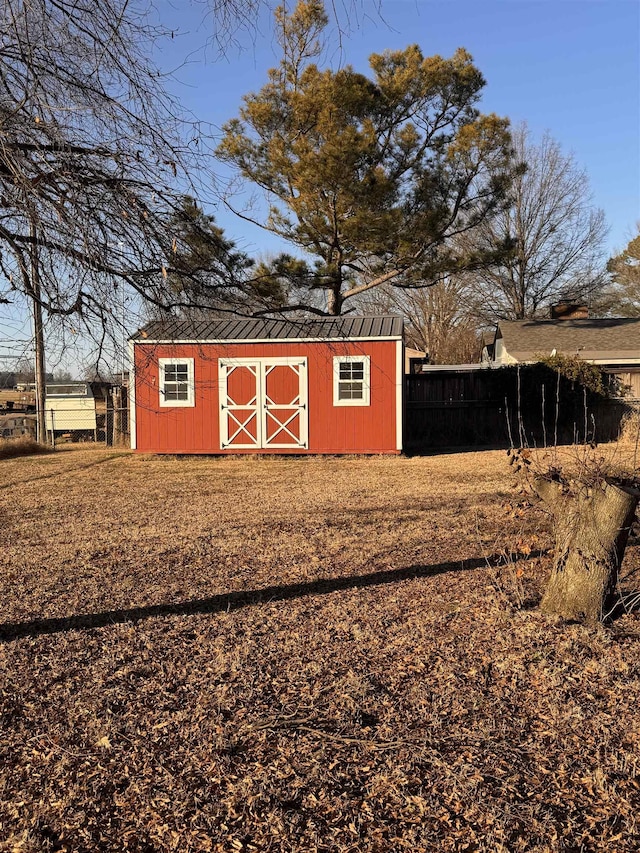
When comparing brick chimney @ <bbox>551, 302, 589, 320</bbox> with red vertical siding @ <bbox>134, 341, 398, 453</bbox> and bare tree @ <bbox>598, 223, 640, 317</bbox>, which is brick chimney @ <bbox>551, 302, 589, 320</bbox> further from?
red vertical siding @ <bbox>134, 341, 398, 453</bbox>

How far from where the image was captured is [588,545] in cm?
397

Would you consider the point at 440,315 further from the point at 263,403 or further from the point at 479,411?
the point at 263,403

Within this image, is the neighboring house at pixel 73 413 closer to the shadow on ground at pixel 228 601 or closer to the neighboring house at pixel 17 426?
the neighboring house at pixel 17 426

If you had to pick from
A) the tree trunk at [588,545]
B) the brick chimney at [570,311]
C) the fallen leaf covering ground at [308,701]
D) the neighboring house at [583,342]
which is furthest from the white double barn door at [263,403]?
the brick chimney at [570,311]

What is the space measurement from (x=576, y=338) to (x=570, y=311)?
3859mm

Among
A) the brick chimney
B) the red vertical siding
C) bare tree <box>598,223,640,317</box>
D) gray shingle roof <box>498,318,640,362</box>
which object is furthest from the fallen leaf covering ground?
bare tree <box>598,223,640,317</box>

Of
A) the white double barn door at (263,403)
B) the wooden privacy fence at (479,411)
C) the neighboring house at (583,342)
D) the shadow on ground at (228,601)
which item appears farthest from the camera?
the neighboring house at (583,342)

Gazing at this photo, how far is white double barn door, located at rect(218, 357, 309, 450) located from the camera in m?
14.6

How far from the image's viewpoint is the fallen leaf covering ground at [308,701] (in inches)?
89.0

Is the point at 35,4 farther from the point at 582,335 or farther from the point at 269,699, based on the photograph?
the point at 582,335

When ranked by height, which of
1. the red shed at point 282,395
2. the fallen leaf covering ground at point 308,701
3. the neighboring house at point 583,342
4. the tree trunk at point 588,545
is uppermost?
the neighboring house at point 583,342

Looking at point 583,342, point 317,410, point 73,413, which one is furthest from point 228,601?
point 583,342

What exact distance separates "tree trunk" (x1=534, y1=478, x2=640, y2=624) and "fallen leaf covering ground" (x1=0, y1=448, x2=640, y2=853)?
0.16 meters

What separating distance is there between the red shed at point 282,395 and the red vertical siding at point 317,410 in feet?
0.07
